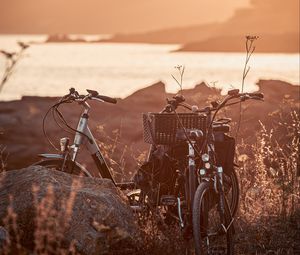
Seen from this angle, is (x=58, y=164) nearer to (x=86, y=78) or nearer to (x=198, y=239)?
(x=198, y=239)

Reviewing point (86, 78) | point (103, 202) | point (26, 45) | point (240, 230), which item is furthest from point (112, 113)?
point (86, 78)

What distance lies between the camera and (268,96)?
20.1m

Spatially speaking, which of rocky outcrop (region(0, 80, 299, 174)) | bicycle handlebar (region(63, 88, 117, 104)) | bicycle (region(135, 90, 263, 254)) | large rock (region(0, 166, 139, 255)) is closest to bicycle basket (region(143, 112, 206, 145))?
bicycle (region(135, 90, 263, 254))

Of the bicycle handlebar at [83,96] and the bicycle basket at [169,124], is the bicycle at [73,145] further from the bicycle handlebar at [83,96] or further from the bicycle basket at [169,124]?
the bicycle basket at [169,124]

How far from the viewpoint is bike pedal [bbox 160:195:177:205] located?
746 centimetres

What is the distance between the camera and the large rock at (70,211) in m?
6.29

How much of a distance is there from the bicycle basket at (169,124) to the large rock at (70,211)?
2.16 feet

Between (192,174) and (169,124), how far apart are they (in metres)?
0.61

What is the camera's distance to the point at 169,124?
714 centimetres

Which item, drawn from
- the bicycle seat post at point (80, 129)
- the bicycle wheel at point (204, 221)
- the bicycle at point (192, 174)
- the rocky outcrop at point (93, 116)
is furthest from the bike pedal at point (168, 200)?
the rocky outcrop at point (93, 116)

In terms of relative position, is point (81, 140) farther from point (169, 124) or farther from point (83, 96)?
point (169, 124)

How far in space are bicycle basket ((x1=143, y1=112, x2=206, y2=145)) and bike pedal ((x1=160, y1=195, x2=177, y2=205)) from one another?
1.85 feet

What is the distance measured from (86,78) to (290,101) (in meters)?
57.4

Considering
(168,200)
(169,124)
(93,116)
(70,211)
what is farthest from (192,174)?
(93,116)
